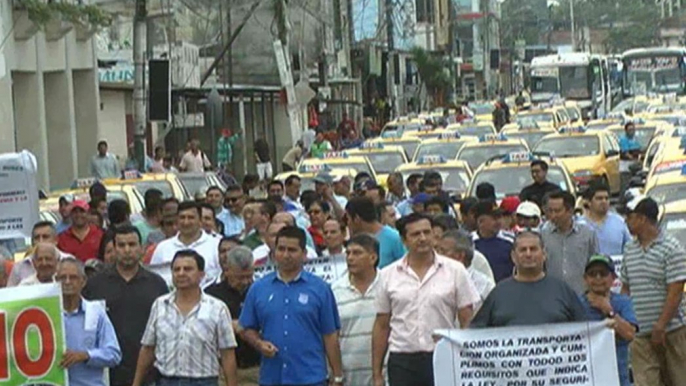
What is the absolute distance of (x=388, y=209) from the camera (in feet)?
54.6

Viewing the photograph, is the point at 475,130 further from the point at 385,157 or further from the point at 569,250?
the point at 569,250

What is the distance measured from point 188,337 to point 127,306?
125 cm

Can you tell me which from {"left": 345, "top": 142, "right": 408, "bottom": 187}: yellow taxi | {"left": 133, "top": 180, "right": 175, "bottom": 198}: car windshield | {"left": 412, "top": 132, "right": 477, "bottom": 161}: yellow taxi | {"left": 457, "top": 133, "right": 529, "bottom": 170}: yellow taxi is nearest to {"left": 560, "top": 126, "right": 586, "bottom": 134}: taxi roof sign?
{"left": 412, "top": 132, "right": 477, "bottom": 161}: yellow taxi

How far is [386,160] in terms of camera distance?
3434cm

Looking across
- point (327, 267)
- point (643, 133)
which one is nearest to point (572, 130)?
point (643, 133)

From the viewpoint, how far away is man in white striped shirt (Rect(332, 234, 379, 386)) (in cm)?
1125

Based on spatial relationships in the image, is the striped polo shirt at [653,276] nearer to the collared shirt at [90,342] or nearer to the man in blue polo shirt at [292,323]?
the man in blue polo shirt at [292,323]

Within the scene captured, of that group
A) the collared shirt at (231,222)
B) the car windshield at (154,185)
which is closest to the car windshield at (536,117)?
the car windshield at (154,185)

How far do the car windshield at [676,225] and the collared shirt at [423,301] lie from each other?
461cm

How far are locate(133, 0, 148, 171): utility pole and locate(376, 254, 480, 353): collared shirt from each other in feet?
70.7

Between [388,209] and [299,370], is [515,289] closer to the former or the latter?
[299,370]

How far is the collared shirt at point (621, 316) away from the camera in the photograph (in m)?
10.9

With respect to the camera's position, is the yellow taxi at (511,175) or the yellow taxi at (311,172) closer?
the yellow taxi at (511,175)

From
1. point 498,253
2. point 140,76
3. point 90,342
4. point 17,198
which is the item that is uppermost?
point 140,76
